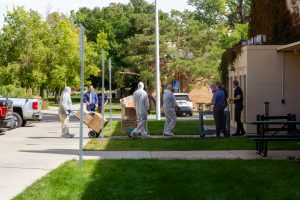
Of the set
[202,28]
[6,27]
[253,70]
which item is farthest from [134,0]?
[253,70]

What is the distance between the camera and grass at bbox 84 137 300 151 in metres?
16.2

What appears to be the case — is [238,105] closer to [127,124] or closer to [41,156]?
[127,124]

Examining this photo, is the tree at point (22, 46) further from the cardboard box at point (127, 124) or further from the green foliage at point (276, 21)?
the cardboard box at point (127, 124)

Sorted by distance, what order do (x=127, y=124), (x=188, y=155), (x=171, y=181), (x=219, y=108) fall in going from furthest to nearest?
(x=127, y=124)
(x=219, y=108)
(x=188, y=155)
(x=171, y=181)

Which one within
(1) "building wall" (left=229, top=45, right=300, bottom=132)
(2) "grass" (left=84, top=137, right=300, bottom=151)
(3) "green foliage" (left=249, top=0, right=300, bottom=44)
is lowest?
(2) "grass" (left=84, top=137, right=300, bottom=151)

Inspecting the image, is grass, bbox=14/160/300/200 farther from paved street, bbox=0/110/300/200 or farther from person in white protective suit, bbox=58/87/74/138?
person in white protective suit, bbox=58/87/74/138

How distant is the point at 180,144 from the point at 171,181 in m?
6.90

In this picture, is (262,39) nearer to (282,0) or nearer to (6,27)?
(282,0)

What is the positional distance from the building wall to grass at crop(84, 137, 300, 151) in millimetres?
3160

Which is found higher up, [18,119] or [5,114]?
[5,114]

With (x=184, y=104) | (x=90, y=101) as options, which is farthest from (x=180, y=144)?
(x=184, y=104)

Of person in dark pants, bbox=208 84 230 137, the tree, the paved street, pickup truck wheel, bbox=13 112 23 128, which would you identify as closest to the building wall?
person in dark pants, bbox=208 84 230 137

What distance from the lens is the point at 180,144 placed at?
56.5 feet

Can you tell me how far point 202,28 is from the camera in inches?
2079
